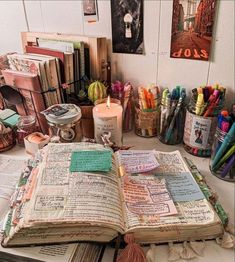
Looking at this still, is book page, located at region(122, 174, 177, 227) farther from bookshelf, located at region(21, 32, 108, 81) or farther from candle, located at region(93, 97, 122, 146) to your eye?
bookshelf, located at region(21, 32, 108, 81)

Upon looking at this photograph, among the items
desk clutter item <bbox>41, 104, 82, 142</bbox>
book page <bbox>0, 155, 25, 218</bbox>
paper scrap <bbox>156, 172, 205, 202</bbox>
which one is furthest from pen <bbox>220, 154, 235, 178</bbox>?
book page <bbox>0, 155, 25, 218</bbox>

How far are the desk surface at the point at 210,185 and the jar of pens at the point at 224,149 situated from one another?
0.02m

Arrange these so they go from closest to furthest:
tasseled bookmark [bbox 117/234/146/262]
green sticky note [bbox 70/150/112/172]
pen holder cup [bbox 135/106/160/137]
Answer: tasseled bookmark [bbox 117/234/146/262], green sticky note [bbox 70/150/112/172], pen holder cup [bbox 135/106/160/137]

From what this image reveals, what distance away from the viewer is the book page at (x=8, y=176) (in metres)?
0.57

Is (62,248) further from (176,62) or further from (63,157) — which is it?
(176,62)

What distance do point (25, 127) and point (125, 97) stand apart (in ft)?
0.95

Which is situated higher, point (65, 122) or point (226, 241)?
point (65, 122)

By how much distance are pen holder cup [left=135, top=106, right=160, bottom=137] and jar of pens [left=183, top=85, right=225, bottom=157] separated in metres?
0.10

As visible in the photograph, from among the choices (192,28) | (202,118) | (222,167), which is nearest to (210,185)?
(222,167)

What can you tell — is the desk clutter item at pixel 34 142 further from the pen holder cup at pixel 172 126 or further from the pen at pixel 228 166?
the pen at pixel 228 166

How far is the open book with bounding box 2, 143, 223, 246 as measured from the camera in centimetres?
45

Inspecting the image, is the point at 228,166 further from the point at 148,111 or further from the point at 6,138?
the point at 6,138

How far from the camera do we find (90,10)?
80 cm

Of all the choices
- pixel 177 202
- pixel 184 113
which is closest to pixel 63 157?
pixel 177 202
